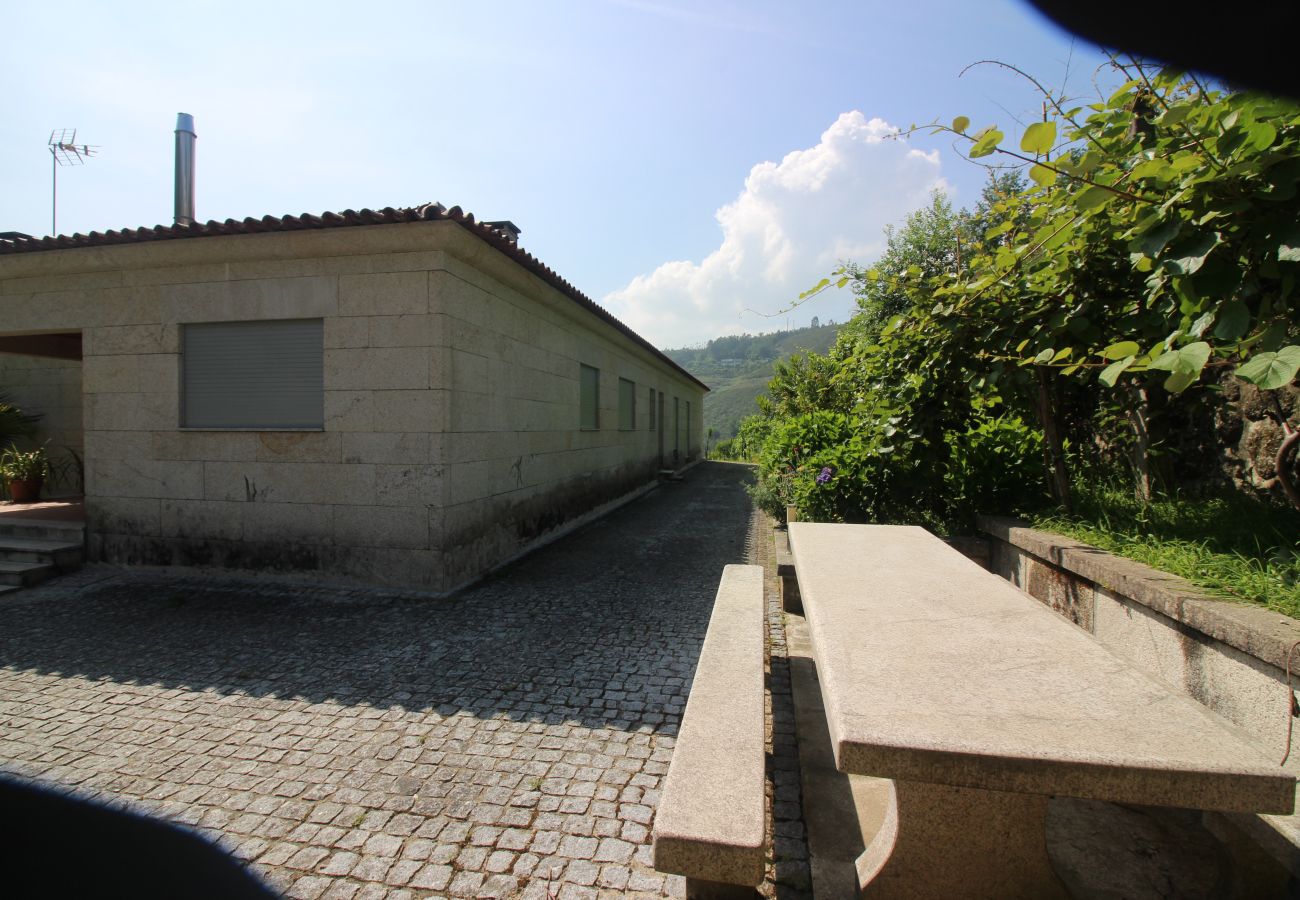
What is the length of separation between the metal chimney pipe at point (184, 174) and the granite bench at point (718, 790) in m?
11.8

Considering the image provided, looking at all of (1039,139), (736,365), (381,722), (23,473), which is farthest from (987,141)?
(736,365)

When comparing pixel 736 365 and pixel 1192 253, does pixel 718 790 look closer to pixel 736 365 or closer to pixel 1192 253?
pixel 1192 253

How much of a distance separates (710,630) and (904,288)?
129 inches

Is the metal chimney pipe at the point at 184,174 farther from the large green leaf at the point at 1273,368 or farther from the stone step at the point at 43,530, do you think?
the large green leaf at the point at 1273,368

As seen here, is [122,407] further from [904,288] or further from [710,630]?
[904,288]

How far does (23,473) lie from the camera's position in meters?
8.23

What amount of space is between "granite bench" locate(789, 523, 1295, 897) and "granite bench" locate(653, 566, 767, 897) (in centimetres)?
37

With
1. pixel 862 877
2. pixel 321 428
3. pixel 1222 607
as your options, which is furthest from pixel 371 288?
pixel 1222 607

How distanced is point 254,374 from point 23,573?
2.86m

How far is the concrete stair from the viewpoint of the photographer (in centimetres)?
580

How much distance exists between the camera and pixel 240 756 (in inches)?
113

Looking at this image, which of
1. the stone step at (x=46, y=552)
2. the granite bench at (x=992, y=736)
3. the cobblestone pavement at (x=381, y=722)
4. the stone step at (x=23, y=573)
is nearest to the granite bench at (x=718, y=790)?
the granite bench at (x=992, y=736)

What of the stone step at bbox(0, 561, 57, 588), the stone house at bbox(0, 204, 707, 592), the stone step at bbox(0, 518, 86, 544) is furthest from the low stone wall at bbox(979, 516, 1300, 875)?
the stone step at bbox(0, 518, 86, 544)

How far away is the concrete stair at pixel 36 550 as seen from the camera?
19.0 feet
